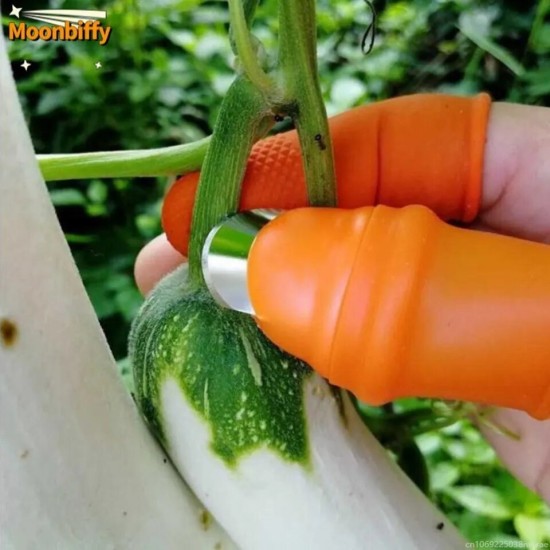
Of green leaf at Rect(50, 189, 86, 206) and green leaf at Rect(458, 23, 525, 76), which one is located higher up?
green leaf at Rect(458, 23, 525, 76)

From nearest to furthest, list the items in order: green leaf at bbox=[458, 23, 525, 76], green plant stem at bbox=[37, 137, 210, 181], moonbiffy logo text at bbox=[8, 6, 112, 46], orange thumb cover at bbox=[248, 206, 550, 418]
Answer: orange thumb cover at bbox=[248, 206, 550, 418] < green plant stem at bbox=[37, 137, 210, 181] < moonbiffy logo text at bbox=[8, 6, 112, 46] < green leaf at bbox=[458, 23, 525, 76]

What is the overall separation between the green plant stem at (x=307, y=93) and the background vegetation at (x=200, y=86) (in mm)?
429

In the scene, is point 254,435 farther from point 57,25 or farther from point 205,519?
point 57,25

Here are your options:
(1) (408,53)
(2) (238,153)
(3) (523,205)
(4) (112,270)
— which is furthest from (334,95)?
(2) (238,153)

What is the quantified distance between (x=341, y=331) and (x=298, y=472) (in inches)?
4.9

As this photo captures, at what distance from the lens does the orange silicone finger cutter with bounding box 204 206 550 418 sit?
1.24 ft

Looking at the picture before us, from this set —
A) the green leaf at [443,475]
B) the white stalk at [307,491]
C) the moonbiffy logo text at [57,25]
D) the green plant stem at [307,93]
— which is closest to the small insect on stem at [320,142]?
the green plant stem at [307,93]

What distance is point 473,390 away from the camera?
397mm

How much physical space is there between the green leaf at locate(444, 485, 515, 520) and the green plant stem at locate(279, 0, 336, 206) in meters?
0.55

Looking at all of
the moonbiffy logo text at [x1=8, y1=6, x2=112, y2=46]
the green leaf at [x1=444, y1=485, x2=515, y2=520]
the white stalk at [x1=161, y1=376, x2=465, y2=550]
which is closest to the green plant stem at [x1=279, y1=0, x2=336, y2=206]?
the white stalk at [x1=161, y1=376, x2=465, y2=550]

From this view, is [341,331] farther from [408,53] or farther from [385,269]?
[408,53]

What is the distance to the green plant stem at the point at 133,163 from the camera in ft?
1.58

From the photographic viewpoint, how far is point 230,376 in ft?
1.54

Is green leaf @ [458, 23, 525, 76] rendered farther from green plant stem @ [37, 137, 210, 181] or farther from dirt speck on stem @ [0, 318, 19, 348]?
dirt speck on stem @ [0, 318, 19, 348]
